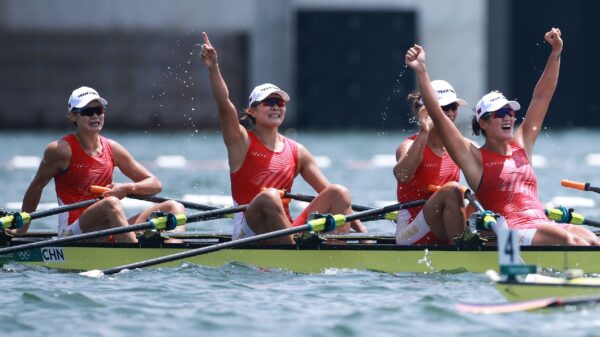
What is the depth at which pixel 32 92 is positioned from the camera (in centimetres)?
4516

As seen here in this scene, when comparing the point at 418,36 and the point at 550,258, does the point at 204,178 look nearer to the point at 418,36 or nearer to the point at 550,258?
the point at 550,258

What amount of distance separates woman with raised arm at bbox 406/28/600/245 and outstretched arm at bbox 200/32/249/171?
142cm

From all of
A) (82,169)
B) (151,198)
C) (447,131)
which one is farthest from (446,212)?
(82,169)

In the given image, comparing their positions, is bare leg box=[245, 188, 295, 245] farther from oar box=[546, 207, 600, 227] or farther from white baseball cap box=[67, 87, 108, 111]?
oar box=[546, 207, 600, 227]

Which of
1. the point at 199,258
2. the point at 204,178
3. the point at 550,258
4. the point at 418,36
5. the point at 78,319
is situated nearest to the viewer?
the point at 78,319

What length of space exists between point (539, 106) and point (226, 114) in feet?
7.68

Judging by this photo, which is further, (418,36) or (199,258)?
(418,36)

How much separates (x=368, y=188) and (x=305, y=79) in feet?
72.5

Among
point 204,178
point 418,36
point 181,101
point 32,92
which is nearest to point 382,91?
point 418,36

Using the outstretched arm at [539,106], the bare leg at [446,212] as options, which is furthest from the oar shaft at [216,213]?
the outstretched arm at [539,106]

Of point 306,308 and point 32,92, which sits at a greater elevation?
point 32,92

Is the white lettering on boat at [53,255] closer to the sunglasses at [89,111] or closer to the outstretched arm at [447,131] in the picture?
the sunglasses at [89,111]

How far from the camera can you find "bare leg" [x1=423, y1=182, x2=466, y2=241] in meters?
9.73

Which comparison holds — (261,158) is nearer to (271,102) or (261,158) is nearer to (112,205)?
(271,102)
